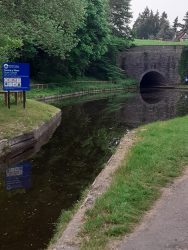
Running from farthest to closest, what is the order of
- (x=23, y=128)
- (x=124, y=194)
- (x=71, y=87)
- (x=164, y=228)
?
(x=71, y=87)
(x=23, y=128)
(x=124, y=194)
(x=164, y=228)

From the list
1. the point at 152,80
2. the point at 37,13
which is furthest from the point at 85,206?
the point at 152,80

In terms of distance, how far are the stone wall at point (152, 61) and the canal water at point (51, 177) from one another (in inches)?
1551

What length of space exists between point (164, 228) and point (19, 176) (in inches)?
269

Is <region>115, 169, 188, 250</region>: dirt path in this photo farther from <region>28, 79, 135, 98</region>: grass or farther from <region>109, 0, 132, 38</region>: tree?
<region>109, 0, 132, 38</region>: tree

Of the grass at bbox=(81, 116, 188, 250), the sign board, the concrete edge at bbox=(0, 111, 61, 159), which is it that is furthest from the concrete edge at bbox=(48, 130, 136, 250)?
the concrete edge at bbox=(0, 111, 61, 159)

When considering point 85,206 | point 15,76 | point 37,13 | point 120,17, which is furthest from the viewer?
point 120,17

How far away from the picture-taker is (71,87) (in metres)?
48.9

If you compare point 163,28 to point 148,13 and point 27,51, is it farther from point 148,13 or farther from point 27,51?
point 27,51

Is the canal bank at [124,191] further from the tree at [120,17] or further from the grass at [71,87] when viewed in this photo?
the tree at [120,17]

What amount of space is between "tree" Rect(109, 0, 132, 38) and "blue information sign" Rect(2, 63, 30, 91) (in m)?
49.6

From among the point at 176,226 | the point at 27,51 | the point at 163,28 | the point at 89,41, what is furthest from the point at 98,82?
the point at 163,28

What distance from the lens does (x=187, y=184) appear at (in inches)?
458

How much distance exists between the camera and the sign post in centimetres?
Answer: 2189

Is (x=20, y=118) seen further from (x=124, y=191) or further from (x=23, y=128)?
(x=124, y=191)
